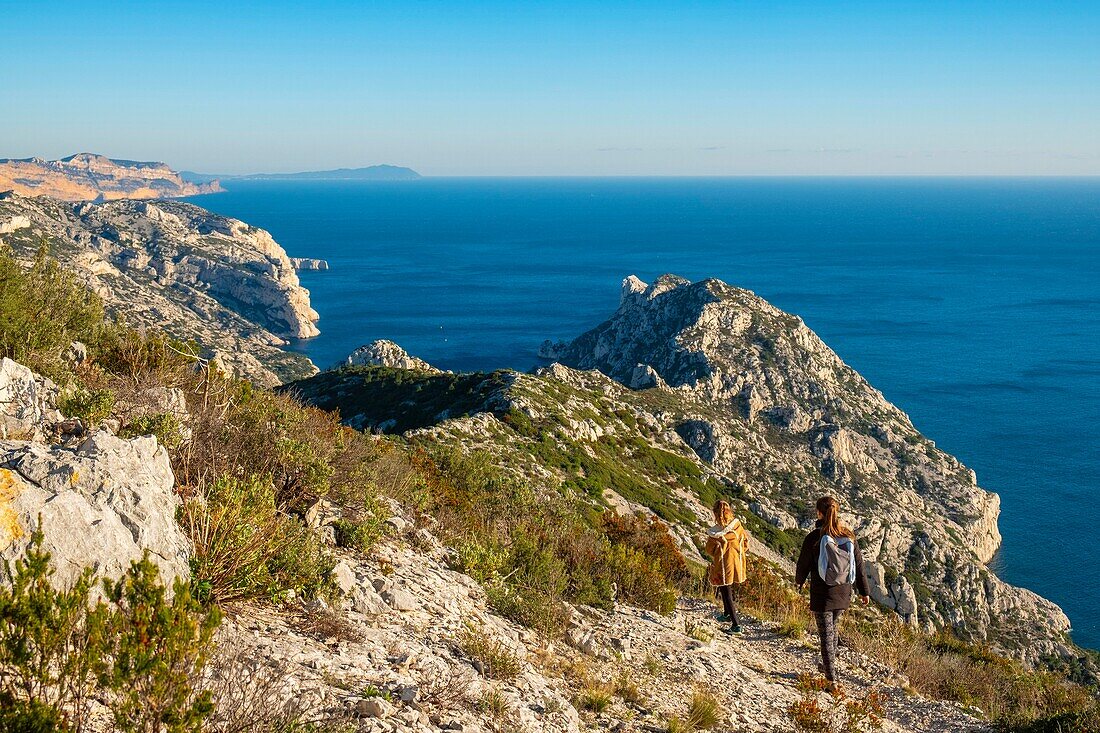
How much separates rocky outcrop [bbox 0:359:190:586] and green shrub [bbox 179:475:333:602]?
30 centimetres

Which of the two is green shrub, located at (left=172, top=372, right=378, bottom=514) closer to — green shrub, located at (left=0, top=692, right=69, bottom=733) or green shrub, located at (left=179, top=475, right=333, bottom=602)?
green shrub, located at (left=179, top=475, right=333, bottom=602)

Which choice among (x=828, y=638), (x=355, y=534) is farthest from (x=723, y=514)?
(x=355, y=534)

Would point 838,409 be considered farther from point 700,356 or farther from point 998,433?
point 998,433

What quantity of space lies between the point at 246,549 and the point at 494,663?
2.70 meters

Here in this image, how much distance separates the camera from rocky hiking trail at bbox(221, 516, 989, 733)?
5812 millimetres

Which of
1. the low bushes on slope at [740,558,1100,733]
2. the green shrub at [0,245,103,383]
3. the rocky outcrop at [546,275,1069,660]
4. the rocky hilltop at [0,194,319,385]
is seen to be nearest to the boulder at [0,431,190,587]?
the green shrub at [0,245,103,383]

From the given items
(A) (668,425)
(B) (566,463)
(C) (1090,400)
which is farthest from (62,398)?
(C) (1090,400)

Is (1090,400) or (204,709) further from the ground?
(204,709)

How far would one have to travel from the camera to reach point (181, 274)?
6718 inches

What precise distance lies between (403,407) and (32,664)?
121ft

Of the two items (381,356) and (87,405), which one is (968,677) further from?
(381,356)

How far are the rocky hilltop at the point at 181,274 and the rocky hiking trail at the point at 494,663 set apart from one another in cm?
10774

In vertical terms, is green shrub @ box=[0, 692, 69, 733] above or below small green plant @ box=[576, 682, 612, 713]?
above

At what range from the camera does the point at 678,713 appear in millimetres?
7660
